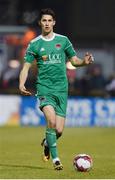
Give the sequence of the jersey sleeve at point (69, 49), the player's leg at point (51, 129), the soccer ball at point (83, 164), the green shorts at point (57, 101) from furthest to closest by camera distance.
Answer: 1. the jersey sleeve at point (69, 49)
2. the green shorts at point (57, 101)
3. the player's leg at point (51, 129)
4. the soccer ball at point (83, 164)

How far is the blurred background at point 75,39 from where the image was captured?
3222 centimetres

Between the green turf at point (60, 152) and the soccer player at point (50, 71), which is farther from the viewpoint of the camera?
the soccer player at point (50, 71)

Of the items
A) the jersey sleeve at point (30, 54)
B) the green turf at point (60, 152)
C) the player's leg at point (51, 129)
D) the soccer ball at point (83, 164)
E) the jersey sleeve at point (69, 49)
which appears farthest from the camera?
the jersey sleeve at point (69, 49)

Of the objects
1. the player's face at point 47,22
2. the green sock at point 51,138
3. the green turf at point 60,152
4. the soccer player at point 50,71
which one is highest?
the player's face at point 47,22

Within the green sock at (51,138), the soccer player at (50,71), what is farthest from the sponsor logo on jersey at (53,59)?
the green sock at (51,138)

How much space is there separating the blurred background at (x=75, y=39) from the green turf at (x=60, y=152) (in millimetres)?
4370

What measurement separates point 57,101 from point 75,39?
2180cm

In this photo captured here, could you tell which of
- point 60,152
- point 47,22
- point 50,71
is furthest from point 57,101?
point 60,152

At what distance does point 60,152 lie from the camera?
1848cm

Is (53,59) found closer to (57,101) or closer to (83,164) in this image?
(57,101)

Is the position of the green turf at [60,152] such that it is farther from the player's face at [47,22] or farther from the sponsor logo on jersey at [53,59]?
the player's face at [47,22]

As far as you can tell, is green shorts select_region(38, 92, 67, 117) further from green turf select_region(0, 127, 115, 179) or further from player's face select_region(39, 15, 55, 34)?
player's face select_region(39, 15, 55, 34)

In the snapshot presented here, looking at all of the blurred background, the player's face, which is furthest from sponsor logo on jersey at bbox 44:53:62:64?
the blurred background

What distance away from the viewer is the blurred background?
32.2 m
